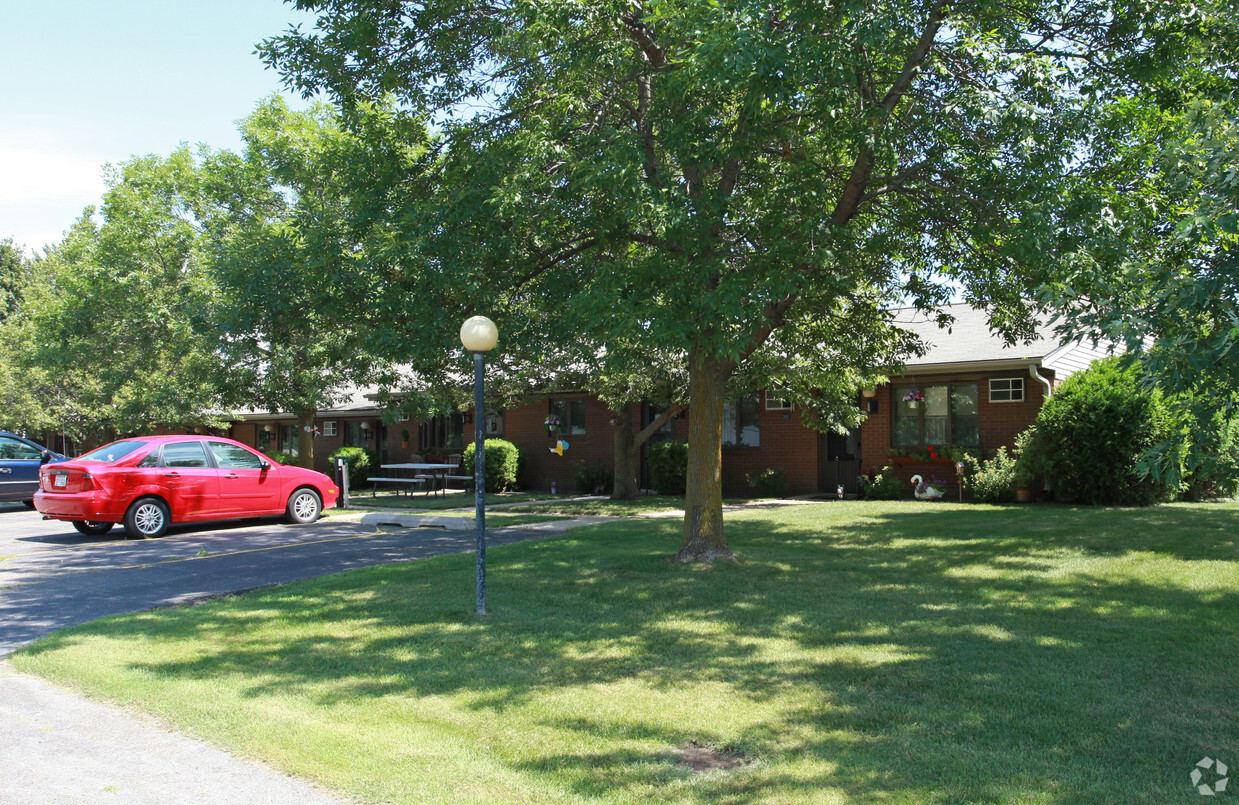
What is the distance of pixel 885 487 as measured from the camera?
64.4ft

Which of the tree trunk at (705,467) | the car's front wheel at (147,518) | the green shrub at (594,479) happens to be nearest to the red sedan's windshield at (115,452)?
the car's front wheel at (147,518)

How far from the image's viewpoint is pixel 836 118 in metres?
9.48

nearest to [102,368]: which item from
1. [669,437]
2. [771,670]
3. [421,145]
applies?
[669,437]

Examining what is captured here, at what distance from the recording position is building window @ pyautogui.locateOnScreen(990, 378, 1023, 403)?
18.5m

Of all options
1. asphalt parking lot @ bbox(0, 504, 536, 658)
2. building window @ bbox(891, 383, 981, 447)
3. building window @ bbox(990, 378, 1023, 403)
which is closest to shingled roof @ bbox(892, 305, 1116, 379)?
building window @ bbox(990, 378, 1023, 403)

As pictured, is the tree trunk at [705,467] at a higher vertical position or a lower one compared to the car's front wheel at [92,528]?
higher

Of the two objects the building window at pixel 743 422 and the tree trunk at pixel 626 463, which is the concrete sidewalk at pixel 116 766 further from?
the building window at pixel 743 422

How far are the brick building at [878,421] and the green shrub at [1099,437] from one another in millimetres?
1211

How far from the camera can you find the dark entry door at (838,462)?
70.1ft

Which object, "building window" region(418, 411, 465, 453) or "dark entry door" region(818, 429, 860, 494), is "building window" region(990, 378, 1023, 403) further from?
"building window" region(418, 411, 465, 453)

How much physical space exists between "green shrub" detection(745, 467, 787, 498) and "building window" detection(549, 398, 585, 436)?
607cm

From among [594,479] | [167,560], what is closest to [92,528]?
[167,560]

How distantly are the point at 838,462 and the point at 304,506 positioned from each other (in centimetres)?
1222

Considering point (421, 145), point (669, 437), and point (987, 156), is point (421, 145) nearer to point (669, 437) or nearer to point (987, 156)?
point (987, 156)
